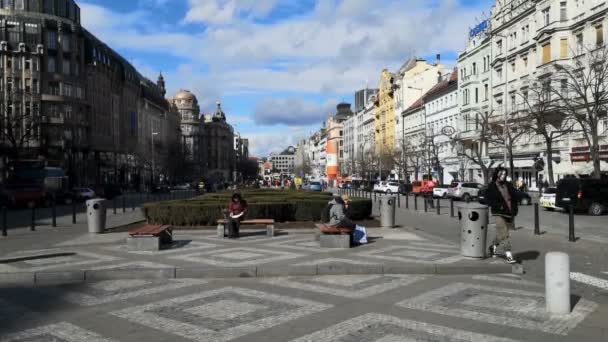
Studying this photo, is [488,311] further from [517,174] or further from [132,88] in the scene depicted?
[132,88]

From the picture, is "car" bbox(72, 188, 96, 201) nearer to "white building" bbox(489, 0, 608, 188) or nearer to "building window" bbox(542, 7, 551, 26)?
"white building" bbox(489, 0, 608, 188)

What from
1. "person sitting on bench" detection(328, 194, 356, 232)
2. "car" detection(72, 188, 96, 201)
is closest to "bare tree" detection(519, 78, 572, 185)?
"person sitting on bench" detection(328, 194, 356, 232)

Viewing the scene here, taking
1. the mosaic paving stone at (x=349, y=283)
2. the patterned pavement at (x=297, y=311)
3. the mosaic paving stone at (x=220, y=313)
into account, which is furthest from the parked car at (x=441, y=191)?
the mosaic paving stone at (x=220, y=313)

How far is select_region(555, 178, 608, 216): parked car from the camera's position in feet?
88.9

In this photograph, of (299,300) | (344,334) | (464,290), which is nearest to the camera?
(344,334)

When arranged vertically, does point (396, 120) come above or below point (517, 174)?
above

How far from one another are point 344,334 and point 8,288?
6307mm

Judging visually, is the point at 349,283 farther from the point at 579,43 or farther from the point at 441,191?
the point at 579,43

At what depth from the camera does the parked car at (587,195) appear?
27109 millimetres

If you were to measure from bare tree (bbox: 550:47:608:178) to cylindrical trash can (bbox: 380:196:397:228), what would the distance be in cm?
1983

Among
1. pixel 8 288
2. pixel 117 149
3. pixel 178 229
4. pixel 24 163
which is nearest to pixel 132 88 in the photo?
pixel 117 149

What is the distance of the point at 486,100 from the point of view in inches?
2474

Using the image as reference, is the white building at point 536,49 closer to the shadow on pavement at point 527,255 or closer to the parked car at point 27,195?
the shadow on pavement at point 527,255

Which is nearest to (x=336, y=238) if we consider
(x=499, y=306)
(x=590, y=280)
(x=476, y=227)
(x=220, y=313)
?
(x=476, y=227)
